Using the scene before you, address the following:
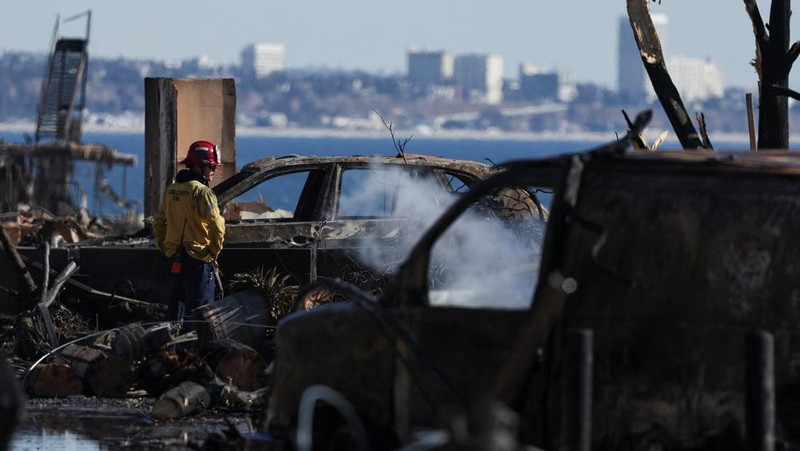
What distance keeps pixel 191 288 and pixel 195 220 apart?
55 centimetres

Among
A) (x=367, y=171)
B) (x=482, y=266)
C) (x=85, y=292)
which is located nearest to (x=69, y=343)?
(x=85, y=292)

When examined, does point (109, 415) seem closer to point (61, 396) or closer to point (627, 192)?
point (61, 396)

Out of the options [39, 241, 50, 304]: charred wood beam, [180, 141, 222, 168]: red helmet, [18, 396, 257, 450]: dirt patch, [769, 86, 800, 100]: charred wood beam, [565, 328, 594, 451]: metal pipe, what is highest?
[769, 86, 800, 100]: charred wood beam

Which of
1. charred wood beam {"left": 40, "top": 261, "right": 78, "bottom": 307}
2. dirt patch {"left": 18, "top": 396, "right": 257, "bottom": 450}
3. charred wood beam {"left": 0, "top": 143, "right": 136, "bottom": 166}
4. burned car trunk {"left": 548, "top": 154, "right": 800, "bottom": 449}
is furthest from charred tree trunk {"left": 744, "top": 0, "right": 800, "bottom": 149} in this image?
charred wood beam {"left": 0, "top": 143, "right": 136, "bottom": 166}

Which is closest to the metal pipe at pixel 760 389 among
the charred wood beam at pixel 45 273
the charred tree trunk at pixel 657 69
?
the charred wood beam at pixel 45 273

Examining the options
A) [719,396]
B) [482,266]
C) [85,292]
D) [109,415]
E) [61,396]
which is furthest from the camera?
[85,292]

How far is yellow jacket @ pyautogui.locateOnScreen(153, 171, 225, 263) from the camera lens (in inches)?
512

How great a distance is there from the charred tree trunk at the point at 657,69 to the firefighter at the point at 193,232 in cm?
453

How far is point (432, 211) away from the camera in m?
14.6

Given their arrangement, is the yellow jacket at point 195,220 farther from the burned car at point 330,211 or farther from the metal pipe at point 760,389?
the metal pipe at point 760,389

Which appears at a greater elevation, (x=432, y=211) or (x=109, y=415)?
(x=432, y=211)

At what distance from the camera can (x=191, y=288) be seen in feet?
43.1

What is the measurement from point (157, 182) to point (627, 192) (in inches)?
484

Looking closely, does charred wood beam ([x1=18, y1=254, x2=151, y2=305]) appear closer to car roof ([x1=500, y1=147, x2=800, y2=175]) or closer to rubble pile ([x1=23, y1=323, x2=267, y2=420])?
rubble pile ([x1=23, y1=323, x2=267, y2=420])
